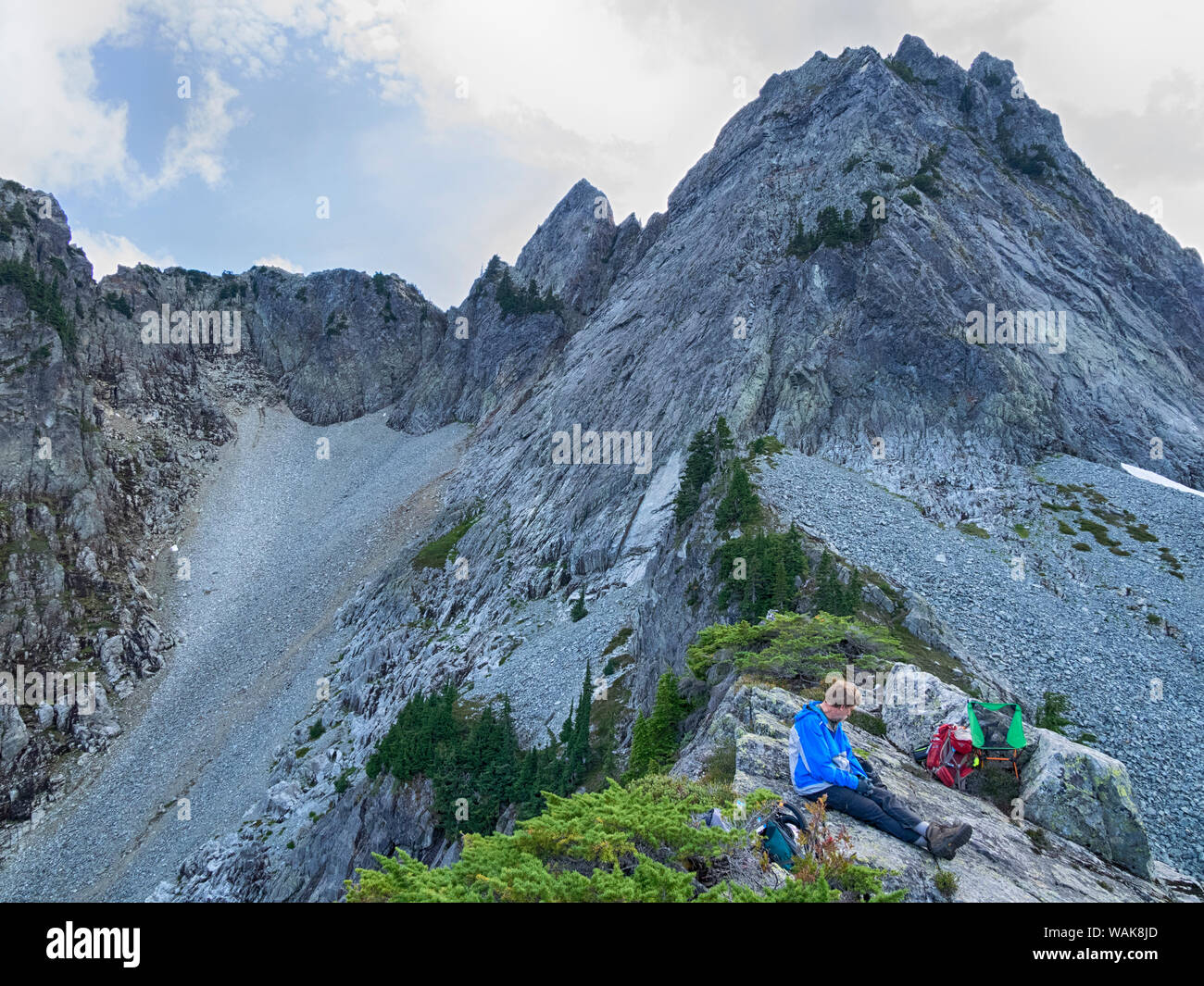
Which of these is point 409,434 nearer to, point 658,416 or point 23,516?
point 23,516

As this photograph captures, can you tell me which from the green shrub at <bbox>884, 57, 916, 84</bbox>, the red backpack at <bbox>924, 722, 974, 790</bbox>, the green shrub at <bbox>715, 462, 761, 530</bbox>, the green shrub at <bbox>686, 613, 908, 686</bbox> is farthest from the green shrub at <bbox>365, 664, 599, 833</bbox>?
the green shrub at <bbox>884, 57, 916, 84</bbox>

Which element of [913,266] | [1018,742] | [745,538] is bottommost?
[1018,742]

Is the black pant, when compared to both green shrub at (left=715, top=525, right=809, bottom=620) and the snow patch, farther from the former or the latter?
the snow patch

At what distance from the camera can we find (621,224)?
115 m

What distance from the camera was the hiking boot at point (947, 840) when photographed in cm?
917

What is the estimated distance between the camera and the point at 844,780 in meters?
9.79

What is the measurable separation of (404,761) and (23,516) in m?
71.0

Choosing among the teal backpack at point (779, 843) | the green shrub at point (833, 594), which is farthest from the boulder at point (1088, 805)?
the green shrub at point (833, 594)

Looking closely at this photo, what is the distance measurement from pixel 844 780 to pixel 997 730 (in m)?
5.78

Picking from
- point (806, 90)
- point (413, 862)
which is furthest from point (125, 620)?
point (806, 90)

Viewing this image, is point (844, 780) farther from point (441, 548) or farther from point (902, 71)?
point (902, 71)

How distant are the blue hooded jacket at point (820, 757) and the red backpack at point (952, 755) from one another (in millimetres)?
4265

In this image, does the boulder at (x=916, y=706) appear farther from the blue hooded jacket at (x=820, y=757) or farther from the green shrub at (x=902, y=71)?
the green shrub at (x=902, y=71)

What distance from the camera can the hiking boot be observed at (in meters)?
9.17
